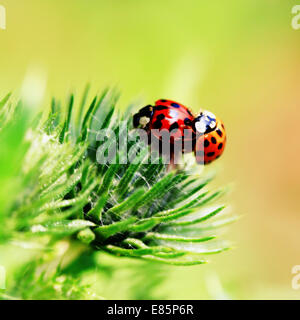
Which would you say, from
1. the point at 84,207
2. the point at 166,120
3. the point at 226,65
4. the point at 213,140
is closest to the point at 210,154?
the point at 213,140

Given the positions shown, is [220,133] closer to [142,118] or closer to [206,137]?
[206,137]

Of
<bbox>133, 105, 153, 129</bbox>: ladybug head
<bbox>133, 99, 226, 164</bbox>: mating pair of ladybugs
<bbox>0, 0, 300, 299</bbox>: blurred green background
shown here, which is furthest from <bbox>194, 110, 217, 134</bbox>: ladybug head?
<bbox>0, 0, 300, 299</bbox>: blurred green background

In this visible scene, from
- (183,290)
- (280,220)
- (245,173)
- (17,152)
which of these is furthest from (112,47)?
(17,152)

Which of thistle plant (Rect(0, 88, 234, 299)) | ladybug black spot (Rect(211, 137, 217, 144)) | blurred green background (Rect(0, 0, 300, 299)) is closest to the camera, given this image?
thistle plant (Rect(0, 88, 234, 299))

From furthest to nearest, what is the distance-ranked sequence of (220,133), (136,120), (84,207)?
1. (220,133)
2. (136,120)
3. (84,207)

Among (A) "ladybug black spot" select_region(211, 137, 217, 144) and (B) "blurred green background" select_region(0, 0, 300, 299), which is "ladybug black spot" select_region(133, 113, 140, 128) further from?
(B) "blurred green background" select_region(0, 0, 300, 299)
